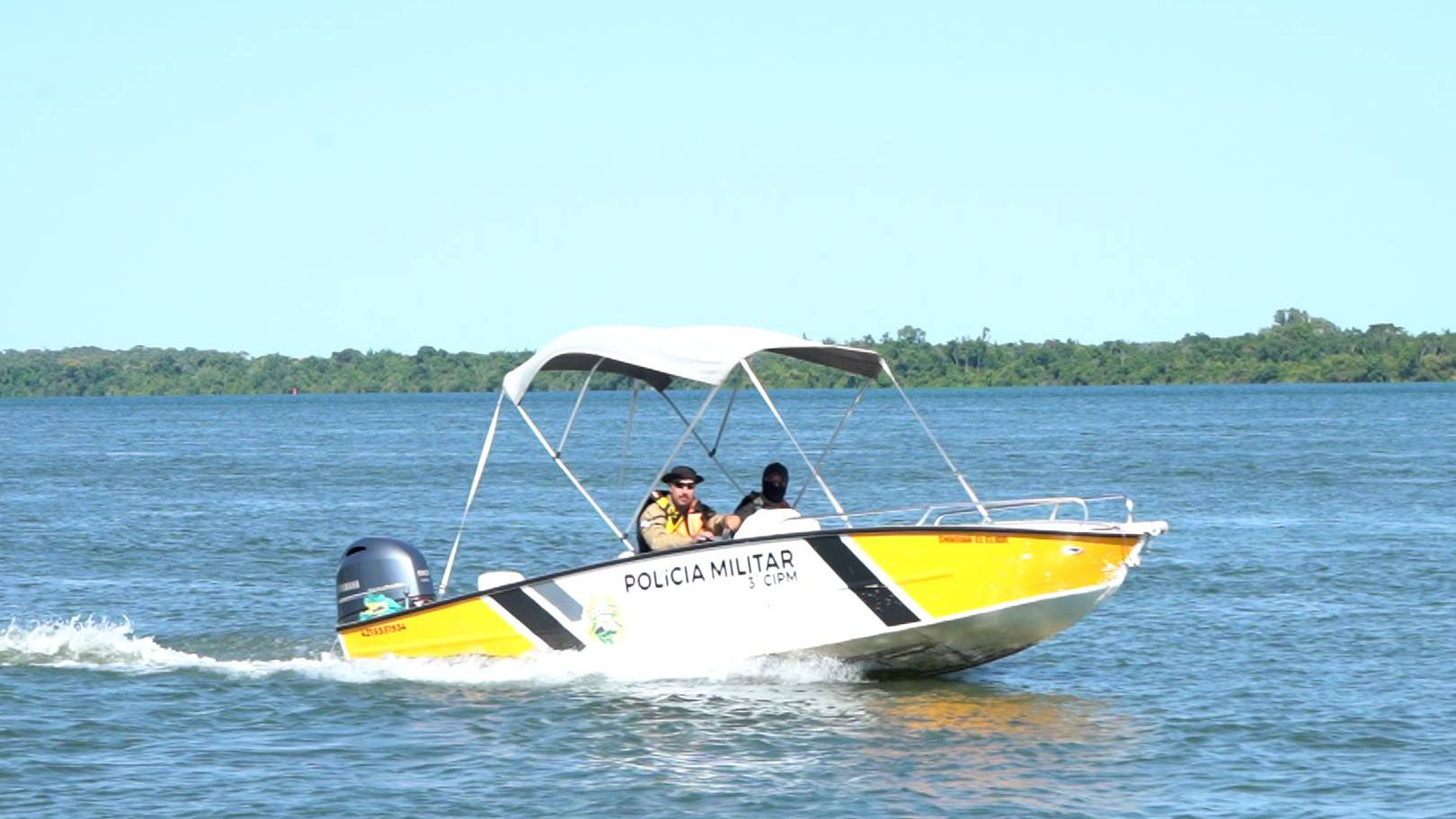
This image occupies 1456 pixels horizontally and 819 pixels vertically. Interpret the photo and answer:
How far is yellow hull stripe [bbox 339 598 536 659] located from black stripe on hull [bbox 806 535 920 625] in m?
2.66

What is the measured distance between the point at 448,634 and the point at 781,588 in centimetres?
290

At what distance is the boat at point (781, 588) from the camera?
14.5 metres

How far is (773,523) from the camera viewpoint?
14992 mm

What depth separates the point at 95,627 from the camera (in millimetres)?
18750

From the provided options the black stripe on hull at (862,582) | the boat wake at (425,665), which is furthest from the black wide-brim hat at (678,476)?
the boat wake at (425,665)

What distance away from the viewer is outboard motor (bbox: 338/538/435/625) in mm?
16359

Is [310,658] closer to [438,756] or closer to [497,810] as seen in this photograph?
[438,756]

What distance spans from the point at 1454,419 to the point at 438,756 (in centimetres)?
8209

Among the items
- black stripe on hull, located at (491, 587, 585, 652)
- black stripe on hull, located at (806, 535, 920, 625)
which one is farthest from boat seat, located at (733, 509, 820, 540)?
black stripe on hull, located at (491, 587, 585, 652)

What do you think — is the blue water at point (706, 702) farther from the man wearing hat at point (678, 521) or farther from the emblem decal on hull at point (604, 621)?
the man wearing hat at point (678, 521)

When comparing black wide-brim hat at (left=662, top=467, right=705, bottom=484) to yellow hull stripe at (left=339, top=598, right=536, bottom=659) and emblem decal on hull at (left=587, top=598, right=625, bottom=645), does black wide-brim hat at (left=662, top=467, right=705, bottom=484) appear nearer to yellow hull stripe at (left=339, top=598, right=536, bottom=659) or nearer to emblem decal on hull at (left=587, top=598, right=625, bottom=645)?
emblem decal on hull at (left=587, top=598, right=625, bottom=645)

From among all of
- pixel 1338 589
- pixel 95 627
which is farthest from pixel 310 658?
pixel 1338 589

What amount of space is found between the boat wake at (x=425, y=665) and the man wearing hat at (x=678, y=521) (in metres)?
0.92

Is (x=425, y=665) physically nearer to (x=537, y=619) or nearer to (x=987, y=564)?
(x=537, y=619)
